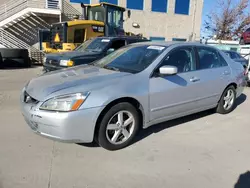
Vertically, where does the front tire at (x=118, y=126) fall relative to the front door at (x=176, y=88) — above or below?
below

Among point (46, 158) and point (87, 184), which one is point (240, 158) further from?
point (46, 158)

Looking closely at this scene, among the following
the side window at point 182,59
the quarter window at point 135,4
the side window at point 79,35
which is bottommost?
the side window at point 182,59

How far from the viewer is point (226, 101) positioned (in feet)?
16.1

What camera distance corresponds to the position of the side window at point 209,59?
14.0ft

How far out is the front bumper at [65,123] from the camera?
2762 mm

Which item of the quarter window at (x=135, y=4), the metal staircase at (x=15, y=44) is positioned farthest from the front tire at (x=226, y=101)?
the quarter window at (x=135, y=4)

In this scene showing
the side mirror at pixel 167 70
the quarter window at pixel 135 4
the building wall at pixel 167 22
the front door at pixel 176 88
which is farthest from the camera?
the building wall at pixel 167 22

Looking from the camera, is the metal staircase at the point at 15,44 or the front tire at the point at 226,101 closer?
the front tire at the point at 226,101

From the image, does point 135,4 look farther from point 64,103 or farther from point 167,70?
point 64,103

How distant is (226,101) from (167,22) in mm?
17321

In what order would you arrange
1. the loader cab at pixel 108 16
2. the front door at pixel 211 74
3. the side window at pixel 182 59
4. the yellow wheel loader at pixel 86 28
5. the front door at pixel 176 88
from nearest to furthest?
the front door at pixel 176 88, the side window at pixel 182 59, the front door at pixel 211 74, the yellow wheel loader at pixel 86 28, the loader cab at pixel 108 16

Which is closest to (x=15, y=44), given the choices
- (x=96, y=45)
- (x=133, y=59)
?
(x=96, y=45)

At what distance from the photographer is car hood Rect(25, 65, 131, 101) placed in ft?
9.59

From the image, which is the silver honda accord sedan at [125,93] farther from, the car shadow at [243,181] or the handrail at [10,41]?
the handrail at [10,41]
